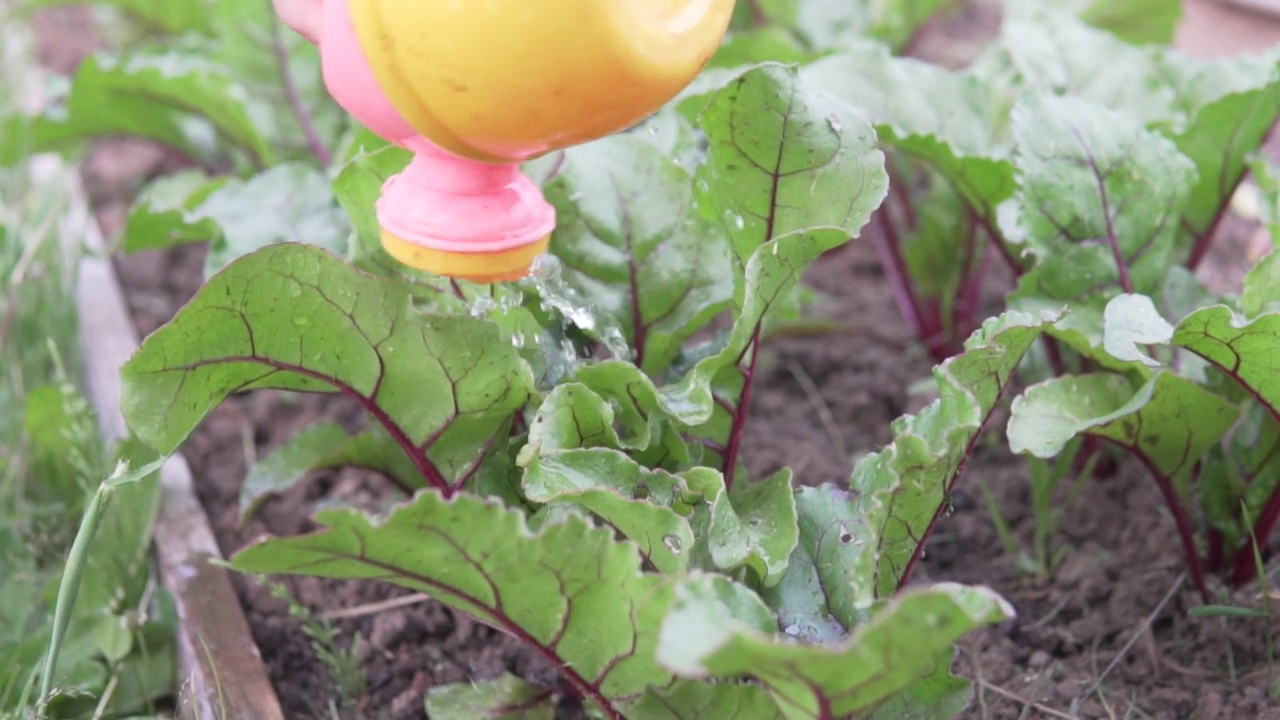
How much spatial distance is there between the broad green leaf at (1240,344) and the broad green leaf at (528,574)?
0.48 m

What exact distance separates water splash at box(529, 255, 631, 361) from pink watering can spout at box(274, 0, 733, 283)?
0.16 metres

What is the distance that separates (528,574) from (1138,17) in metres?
1.66

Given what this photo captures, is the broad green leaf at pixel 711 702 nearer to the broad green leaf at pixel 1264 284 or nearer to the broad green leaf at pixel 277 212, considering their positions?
the broad green leaf at pixel 1264 284

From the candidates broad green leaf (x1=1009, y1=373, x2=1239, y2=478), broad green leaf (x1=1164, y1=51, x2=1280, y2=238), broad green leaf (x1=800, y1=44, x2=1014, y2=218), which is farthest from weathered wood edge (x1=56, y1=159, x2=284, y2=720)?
broad green leaf (x1=1164, y1=51, x2=1280, y2=238)

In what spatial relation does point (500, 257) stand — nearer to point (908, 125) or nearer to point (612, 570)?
point (612, 570)

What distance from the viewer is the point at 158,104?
2070 mm

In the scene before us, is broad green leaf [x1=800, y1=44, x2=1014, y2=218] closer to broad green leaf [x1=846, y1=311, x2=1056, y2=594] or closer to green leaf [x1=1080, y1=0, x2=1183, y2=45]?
broad green leaf [x1=846, y1=311, x2=1056, y2=594]

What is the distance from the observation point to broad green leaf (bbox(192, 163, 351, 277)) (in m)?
1.55

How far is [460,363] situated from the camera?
3.77 feet

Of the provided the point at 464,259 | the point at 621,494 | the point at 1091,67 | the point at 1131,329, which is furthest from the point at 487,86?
the point at 1091,67

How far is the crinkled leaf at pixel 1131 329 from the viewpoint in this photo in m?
1.08

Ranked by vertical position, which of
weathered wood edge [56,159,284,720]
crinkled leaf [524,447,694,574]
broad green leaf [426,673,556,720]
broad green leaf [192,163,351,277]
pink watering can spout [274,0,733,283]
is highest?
pink watering can spout [274,0,733,283]

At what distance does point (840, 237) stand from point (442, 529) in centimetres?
43

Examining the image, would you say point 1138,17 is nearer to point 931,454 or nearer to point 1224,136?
point 1224,136
